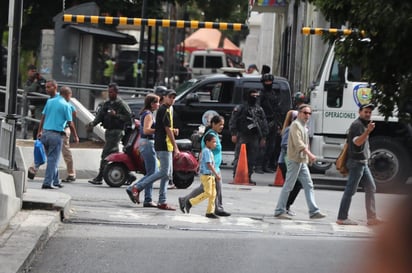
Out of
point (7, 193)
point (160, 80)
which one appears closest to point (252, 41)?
point (160, 80)

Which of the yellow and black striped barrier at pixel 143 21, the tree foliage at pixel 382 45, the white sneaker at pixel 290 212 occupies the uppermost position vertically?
the yellow and black striped barrier at pixel 143 21

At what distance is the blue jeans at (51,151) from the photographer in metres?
15.5

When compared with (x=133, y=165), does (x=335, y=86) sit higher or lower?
higher

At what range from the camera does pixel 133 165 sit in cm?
1661

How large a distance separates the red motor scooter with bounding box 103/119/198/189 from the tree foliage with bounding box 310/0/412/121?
693cm

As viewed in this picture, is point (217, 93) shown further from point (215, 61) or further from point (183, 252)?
point (215, 61)

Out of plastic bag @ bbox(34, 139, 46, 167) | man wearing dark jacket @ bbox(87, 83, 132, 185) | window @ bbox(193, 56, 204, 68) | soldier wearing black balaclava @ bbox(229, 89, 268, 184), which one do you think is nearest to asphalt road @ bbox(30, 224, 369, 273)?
plastic bag @ bbox(34, 139, 46, 167)

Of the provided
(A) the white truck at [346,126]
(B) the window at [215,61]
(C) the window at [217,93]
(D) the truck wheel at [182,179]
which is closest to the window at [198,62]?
(B) the window at [215,61]

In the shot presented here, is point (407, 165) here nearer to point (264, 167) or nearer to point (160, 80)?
point (264, 167)

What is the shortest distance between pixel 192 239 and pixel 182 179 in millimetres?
5424

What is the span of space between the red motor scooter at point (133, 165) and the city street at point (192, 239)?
901 millimetres

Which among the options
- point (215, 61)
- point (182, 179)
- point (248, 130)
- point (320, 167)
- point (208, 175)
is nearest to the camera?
point (208, 175)

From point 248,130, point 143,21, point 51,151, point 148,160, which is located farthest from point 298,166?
point 143,21

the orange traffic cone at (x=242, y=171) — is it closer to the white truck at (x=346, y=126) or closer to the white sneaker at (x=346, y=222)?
the white truck at (x=346, y=126)
